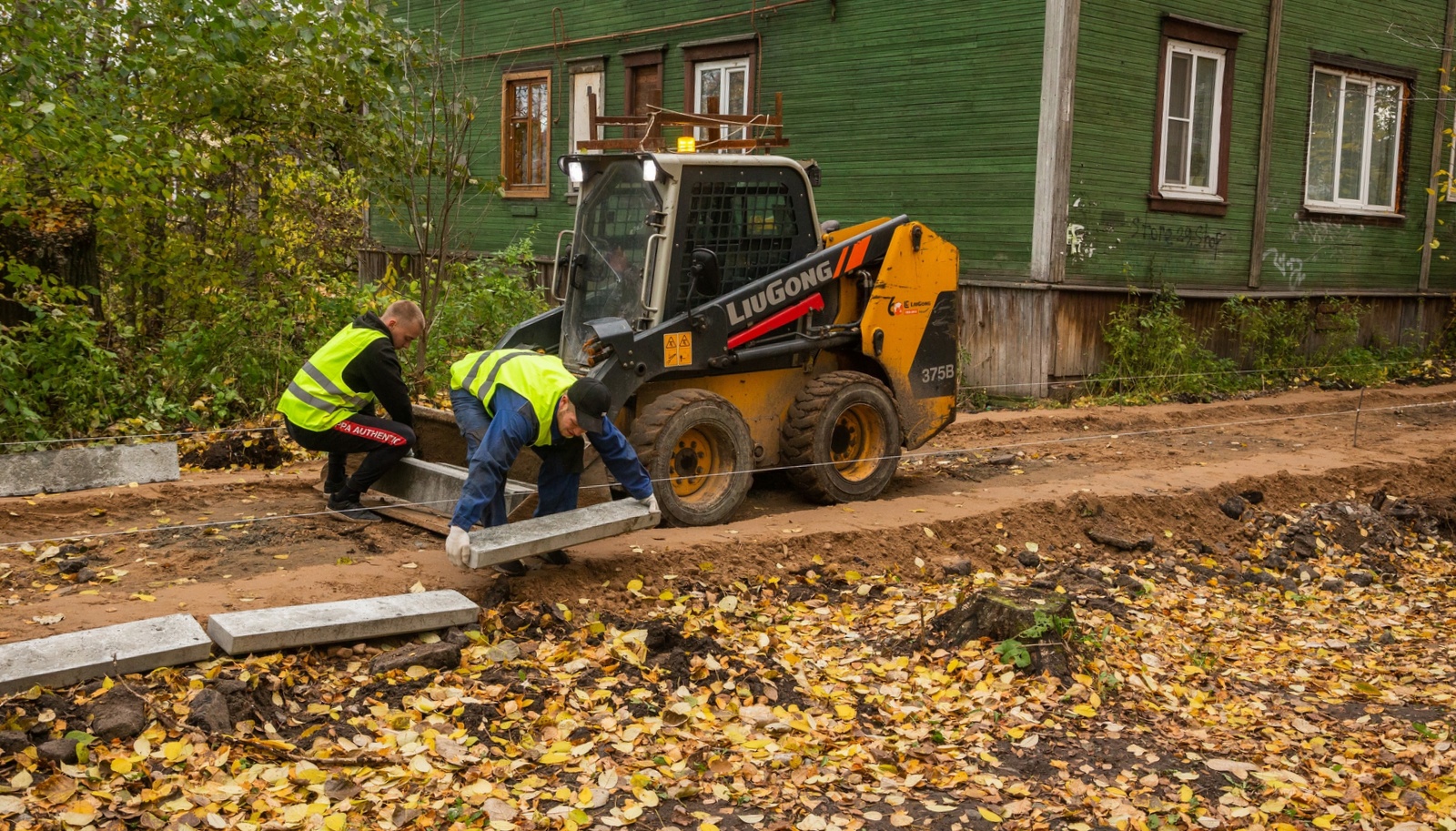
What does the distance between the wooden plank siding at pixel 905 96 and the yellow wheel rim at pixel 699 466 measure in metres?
6.70

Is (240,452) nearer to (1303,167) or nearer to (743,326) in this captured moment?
(743,326)

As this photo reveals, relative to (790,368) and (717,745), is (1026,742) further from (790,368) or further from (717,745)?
(790,368)

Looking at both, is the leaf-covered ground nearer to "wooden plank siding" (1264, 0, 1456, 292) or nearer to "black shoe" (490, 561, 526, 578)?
"black shoe" (490, 561, 526, 578)

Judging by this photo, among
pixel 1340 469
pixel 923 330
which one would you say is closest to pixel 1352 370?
pixel 1340 469

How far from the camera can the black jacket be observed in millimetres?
8250

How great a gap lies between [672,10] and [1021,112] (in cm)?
585

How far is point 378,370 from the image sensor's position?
325 inches

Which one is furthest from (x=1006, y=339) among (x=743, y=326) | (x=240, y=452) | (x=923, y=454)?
(x=240, y=452)

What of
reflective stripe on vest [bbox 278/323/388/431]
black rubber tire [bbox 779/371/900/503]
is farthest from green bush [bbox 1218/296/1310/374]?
reflective stripe on vest [bbox 278/323/388/431]

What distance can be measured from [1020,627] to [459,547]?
2.88 m

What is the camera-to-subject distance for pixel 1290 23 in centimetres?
1630

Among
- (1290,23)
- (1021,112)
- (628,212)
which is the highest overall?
(1290,23)

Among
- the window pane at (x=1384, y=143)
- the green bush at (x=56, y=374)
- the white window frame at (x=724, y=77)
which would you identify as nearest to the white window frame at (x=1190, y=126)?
the window pane at (x=1384, y=143)

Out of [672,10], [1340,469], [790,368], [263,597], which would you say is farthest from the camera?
[672,10]
